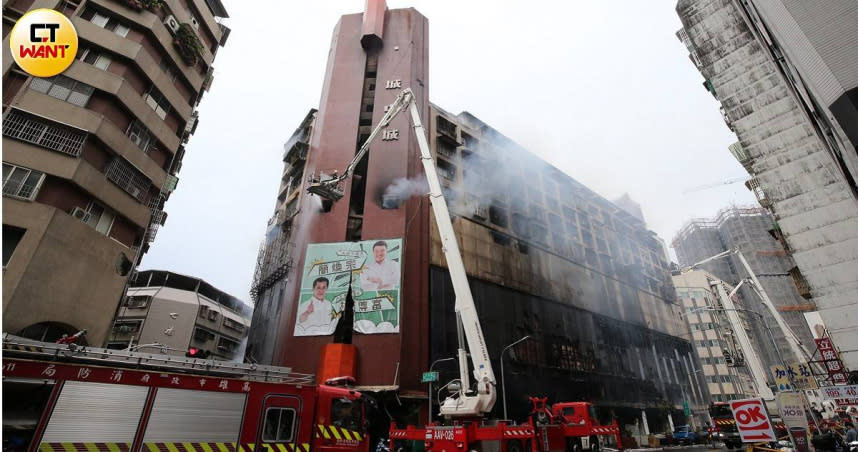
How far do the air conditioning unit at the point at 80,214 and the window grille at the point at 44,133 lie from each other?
99.2 inches

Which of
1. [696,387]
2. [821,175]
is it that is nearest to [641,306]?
[696,387]

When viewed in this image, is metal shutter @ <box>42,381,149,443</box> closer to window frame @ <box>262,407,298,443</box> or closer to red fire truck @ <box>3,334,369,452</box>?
red fire truck @ <box>3,334,369,452</box>

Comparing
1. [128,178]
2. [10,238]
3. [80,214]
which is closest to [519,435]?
[10,238]

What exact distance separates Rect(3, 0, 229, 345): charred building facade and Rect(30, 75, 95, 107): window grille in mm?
39

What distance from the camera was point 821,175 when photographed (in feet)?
69.0

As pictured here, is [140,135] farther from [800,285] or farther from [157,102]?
[800,285]

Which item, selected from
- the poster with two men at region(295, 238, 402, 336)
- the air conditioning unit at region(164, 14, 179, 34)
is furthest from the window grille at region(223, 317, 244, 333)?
the air conditioning unit at region(164, 14, 179, 34)

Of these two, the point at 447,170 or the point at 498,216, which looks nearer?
the point at 447,170

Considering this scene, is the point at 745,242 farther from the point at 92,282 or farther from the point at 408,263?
the point at 92,282

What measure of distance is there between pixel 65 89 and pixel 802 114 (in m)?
38.7

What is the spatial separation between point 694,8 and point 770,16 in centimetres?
1699

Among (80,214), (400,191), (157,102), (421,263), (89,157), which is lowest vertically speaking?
(80,214)

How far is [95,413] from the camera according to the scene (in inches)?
323

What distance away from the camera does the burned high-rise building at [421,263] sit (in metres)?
24.7
